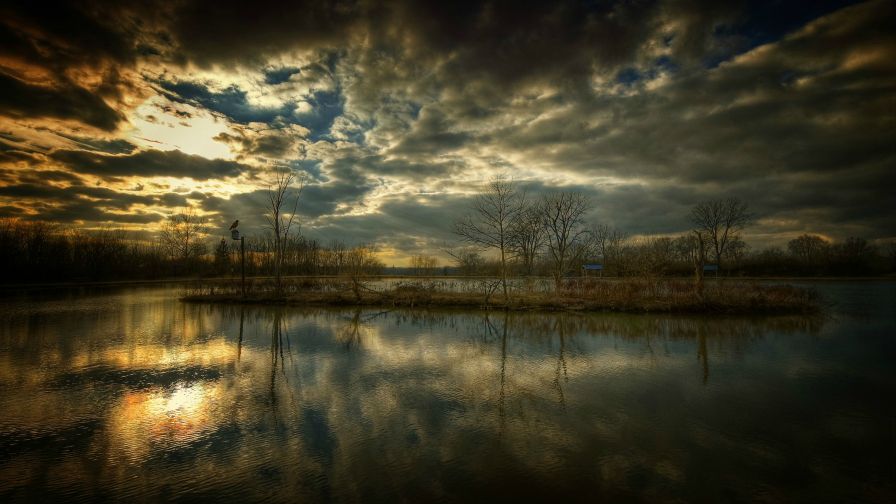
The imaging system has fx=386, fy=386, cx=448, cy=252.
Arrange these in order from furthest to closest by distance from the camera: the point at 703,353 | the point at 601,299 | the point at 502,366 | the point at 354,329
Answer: the point at 601,299
the point at 354,329
the point at 703,353
the point at 502,366

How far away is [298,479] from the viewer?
4137 mm

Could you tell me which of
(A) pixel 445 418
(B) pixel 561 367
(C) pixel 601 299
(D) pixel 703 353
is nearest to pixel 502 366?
(B) pixel 561 367

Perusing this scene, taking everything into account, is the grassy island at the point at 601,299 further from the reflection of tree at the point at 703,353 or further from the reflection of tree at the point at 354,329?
the reflection of tree at the point at 703,353

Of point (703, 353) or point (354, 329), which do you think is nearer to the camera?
point (703, 353)

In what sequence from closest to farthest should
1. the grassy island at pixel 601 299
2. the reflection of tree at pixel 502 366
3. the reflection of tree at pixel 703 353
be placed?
the reflection of tree at pixel 502 366
the reflection of tree at pixel 703 353
the grassy island at pixel 601 299

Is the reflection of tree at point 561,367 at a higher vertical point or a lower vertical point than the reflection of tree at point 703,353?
higher

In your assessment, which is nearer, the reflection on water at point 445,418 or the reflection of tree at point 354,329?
the reflection on water at point 445,418

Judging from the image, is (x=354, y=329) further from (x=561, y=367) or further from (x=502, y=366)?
(x=561, y=367)

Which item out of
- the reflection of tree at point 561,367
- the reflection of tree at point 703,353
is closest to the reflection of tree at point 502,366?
the reflection of tree at point 561,367

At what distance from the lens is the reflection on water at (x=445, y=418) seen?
13.5 feet

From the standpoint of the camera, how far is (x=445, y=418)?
6.00 m

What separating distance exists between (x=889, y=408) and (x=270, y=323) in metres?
17.5

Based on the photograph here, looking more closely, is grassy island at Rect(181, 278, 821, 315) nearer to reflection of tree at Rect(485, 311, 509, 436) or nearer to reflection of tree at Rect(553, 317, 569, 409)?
reflection of tree at Rect(485, 311, 509, 436)

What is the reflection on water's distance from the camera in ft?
13.5
